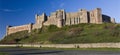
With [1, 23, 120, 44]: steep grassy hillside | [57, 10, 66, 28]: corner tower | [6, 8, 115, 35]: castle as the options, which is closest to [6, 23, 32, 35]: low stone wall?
[6, 8, 115, 35]: castle

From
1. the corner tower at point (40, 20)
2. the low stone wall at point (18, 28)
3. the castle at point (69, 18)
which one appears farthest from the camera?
the low stone wall at point (18, 28)

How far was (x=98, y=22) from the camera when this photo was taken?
95.7 metres

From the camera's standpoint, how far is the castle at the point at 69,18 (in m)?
97.4

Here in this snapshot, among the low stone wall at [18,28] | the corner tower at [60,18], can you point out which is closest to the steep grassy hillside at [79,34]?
the corner tower at [60,18]

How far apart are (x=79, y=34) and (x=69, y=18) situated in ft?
86.8

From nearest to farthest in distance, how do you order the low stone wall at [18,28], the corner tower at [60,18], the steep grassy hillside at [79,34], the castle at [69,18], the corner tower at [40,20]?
the steep grassy hillside at [79,34] < the castle at [69,18] < the corner tower at [60,18] < the corner tower at [40,20] < the low stone wall at [18,28]

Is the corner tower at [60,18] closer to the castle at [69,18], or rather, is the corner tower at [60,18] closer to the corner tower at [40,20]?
Result: the castle at [69,18]

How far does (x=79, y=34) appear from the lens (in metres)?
80.0

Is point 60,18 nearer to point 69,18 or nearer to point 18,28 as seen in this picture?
point 69,18

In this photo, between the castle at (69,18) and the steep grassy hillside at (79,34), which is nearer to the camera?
the steep grassy hillside at (79,34)

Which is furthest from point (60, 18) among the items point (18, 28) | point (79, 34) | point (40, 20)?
point (18, 28)

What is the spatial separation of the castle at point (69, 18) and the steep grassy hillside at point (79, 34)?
3.62 metres

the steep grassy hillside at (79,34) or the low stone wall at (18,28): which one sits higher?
the low stone wall at (18,28)

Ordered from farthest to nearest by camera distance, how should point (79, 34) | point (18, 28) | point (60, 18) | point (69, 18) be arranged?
point (18, 28)
point (60, 18)
point (69, 18)
point (79, 34)
